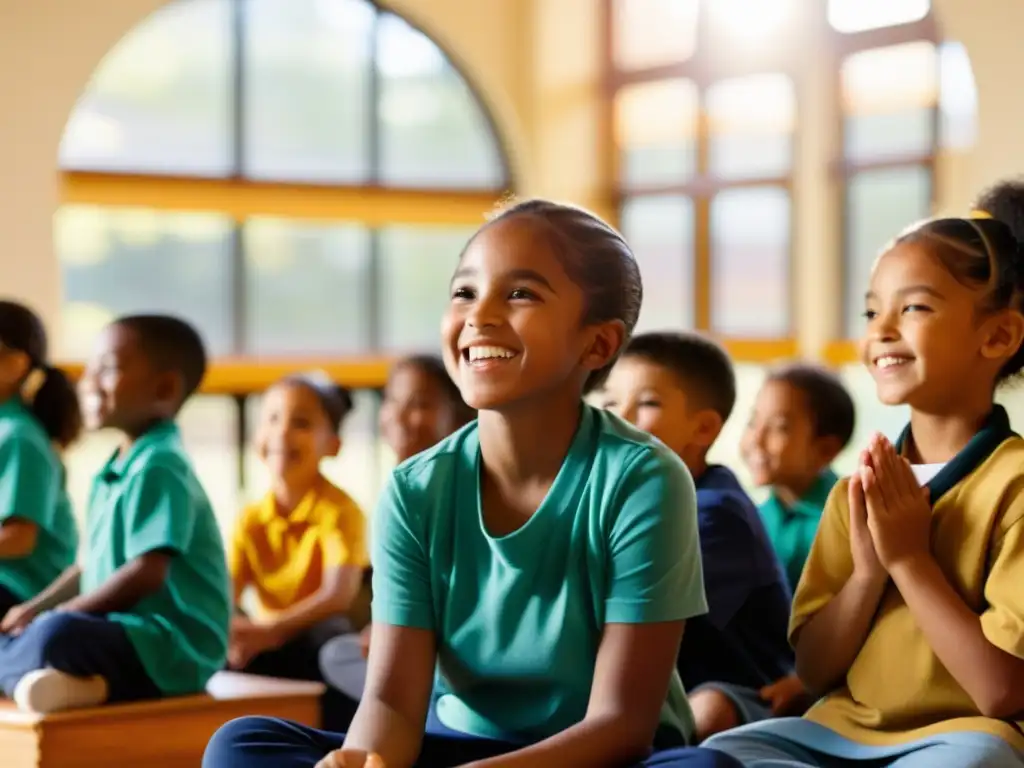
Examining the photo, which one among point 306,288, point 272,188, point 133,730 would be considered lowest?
point 133,730

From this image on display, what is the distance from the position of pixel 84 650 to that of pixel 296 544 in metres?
0.72

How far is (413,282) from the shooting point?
6.11 meters

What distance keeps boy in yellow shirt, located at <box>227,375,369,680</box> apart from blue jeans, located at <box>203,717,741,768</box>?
142cm

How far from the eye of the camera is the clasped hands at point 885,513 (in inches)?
66.4

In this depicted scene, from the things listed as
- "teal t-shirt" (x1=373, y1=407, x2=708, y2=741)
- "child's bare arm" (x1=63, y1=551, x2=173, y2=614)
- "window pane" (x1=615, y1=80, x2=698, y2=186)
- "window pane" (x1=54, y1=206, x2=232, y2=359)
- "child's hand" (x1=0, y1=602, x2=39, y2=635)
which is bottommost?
"child's hand" (x1=0, y1=602, x2=39, y2=635)

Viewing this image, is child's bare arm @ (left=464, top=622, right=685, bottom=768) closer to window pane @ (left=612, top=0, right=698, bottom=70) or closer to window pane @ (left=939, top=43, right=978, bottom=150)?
window pane @ (left=939, top=43, right=978, bottom=150)

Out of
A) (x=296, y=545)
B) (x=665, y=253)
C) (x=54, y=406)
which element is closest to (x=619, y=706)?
(x=296, y=545)

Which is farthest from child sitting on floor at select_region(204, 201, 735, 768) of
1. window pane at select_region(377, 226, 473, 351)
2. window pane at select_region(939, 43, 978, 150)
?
window pane at select_region(377, 226, 473, 351)

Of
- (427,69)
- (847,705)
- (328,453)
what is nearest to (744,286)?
(427,69)

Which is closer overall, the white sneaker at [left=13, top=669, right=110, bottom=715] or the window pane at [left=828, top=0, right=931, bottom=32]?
the white sneaker at [left=13, top=669, right=110, bottom=715]

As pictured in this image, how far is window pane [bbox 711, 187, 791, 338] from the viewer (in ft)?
18.8

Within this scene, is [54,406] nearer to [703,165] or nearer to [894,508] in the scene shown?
[894,508]

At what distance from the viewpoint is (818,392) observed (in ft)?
9.62

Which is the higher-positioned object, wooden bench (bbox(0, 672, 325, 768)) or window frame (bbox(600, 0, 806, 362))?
window frame (bbox(600, 0, 806, 362))
